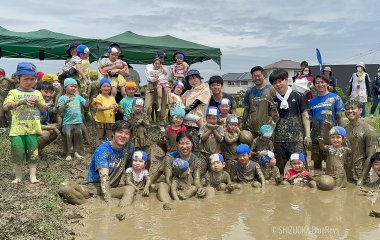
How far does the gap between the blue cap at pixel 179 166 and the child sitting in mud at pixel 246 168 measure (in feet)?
3.32

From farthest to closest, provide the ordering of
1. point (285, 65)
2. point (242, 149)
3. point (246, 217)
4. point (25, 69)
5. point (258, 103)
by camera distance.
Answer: point (285, 65) < point (258, 103) < point (242, 149) < point (25, 69) < point (246, 217)

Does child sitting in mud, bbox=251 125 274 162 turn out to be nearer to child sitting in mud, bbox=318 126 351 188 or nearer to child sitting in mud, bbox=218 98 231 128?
child sitting in mud, bbox=218 98 231 128

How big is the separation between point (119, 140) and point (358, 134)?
3.89m

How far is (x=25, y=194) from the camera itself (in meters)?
5.00

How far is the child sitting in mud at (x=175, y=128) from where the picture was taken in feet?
21.2

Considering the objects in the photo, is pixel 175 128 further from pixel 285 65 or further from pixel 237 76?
pixel 237 76

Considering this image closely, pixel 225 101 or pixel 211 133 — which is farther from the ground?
pixel 225 101

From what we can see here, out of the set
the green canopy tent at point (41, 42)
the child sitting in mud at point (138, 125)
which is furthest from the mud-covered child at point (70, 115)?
the green canopy tent at point (41, 42)

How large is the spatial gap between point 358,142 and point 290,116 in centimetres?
127

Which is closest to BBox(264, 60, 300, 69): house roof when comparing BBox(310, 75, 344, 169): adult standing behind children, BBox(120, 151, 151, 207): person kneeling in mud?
BBox(310, 75, 344, 169): adult standing behind children

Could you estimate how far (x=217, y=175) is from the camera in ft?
20.1

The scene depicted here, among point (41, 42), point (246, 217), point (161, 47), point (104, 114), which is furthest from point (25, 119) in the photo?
point (161, 47)

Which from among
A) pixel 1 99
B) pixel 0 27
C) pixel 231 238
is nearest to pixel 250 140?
pixel 231 238

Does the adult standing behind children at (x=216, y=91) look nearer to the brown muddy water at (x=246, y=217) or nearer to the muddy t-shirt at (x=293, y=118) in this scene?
the muddy t-shirt at (x=293, y=118)
